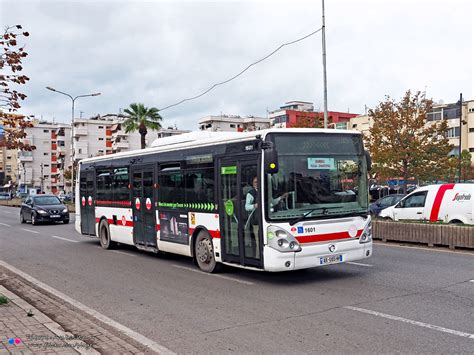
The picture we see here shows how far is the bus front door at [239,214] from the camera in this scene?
9.26 meters

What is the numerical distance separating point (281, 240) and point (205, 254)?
258cm

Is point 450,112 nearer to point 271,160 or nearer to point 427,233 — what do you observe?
point 427,233

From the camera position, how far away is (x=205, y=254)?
10.9 metres

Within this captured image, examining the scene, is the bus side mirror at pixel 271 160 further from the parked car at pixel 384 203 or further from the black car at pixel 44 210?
the black car at pixel 44 210

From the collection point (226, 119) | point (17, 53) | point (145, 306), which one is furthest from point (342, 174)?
point (226, 119)

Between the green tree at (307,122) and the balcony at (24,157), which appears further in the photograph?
the balcony at (24,157)

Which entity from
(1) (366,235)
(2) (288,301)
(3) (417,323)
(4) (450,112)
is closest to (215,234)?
(2) (288,301)

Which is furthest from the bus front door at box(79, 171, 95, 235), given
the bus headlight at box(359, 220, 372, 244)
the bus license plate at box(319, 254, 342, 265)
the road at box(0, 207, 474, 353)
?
the bus headlight at box(359, 220, 372, 244)

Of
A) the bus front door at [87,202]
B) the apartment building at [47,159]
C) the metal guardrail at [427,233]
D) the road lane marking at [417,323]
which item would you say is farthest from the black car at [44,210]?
the apartment building at [47,159]

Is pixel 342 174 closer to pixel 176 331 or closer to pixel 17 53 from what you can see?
pixel 176 331

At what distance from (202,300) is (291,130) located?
Result: 345 cm

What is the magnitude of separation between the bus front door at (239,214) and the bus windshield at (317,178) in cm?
46

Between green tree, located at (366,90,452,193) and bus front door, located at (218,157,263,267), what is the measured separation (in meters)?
26.7

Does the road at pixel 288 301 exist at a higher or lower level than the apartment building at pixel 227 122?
lower
